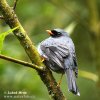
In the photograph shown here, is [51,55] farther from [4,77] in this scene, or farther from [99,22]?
[99,22]

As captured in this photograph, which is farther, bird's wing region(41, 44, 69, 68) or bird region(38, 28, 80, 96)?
bird's wing region(41, 44, 69, 68)

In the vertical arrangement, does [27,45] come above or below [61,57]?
above

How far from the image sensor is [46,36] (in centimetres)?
588

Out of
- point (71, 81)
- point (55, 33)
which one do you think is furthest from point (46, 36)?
A: point (71, 81)

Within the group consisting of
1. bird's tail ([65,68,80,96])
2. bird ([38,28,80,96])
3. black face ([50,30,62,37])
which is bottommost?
bird's tail ([65,68,80,96])

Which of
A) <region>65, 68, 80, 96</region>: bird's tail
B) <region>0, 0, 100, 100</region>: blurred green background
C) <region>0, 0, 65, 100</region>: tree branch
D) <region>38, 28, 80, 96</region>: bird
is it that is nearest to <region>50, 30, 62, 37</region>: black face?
<region>0, 0, 100, 100</region>: blurred green background

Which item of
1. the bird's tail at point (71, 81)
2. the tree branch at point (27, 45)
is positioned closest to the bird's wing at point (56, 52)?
the bird's tail at point (71, 81)

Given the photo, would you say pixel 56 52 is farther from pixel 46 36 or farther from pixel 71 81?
pixel 46 36

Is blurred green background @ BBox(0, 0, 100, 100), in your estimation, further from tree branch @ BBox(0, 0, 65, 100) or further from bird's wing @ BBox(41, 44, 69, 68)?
tree branch @ BBox(0, 0, 65, 100)

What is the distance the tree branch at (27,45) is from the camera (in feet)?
9.84

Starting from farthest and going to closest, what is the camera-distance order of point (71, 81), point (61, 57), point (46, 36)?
1. point (46, 36)
2. point (61, 57)
3. point (71, 81)

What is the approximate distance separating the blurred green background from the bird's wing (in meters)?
0.63

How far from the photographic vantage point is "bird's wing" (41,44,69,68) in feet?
13.4

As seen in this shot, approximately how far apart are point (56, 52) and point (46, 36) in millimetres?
1734
